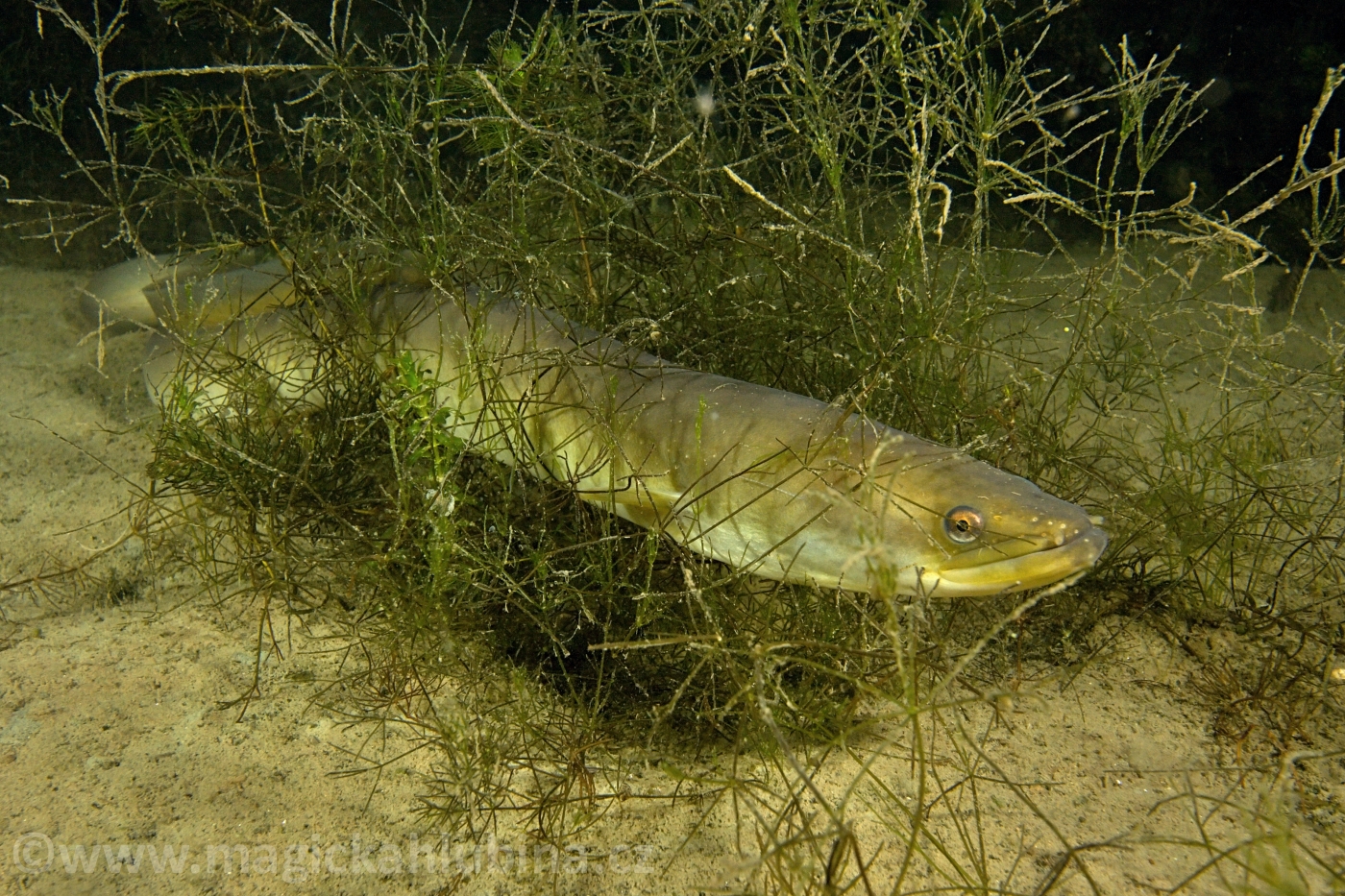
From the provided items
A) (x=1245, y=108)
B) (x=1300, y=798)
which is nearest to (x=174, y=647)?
(x=1300, y=798)

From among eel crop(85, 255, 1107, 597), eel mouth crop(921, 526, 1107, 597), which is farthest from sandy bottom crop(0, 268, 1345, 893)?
eel crop(85, 255, 1107, 597)

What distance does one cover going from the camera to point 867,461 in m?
2.22

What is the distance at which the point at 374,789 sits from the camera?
227cm

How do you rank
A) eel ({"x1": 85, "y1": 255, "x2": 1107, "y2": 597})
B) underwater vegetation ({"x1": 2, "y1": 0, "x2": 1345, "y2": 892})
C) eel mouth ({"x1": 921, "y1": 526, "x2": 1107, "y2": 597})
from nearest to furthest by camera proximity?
eel mouth ({"x1": 921, "y1": 526, "x2": 1107, "y2": 597})
eel ({"x1": 85, "y1": 255, "x2": 1107, "y2": 597})
underwater vegetation ({"x1": 2, "y1": 0, "x2": 1345, "y2": 892})

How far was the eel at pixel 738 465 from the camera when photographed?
2068 mm

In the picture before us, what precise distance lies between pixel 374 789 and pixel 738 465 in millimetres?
1474

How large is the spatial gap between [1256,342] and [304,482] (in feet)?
12.3

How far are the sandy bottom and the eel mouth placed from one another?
17.3 inches

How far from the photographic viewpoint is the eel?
2.07 meters

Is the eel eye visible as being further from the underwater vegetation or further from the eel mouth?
the underwater vegetation

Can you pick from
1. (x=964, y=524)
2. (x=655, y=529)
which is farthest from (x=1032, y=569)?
(x=655, y=529)

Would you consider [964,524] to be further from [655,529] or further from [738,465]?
[655,529]

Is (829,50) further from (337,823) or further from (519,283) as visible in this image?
(337,823)

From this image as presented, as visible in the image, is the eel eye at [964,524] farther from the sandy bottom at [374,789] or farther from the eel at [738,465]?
the sandy bottom at [374,789]
